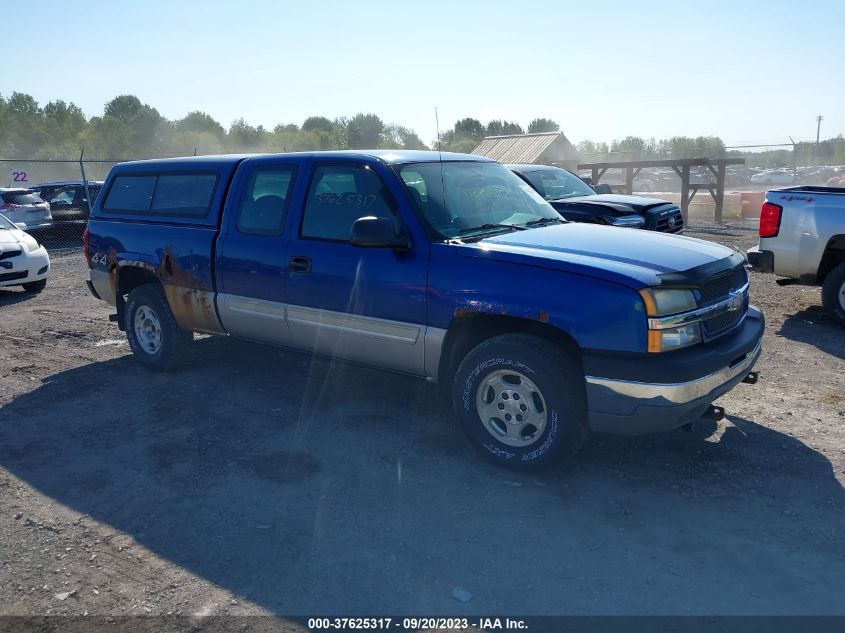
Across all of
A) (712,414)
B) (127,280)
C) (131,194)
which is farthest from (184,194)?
(712,414)

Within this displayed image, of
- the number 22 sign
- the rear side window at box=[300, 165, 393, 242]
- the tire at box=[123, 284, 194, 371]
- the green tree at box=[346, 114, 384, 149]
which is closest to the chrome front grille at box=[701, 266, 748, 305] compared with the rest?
the rear side window at box=[300, 165, 393, 242]

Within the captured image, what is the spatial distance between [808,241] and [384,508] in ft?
19.9

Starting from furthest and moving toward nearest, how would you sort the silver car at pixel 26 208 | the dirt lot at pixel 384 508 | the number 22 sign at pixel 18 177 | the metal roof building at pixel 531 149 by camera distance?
1. the metal roof building at pixel 531 149
2. the number 22 sign at pixel 18 177
3. the silver car at pixel 26 208
4. the dirt lot at pixel 384 508

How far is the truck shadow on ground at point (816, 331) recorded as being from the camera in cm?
697

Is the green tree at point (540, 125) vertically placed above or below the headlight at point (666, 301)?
above

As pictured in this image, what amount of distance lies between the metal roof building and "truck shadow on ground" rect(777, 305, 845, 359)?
63.8 ft

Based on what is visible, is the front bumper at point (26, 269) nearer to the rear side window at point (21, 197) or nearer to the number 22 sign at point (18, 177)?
the rear side window at point (21, 197)

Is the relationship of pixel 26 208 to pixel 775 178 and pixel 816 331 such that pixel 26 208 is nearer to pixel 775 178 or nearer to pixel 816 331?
pixel 816 331

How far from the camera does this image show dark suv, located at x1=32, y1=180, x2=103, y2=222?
19.0m

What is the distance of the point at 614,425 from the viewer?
12.9ft

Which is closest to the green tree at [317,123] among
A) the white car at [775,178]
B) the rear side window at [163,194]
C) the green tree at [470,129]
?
the green tree at [470,129]

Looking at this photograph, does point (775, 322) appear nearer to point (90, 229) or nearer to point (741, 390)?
point (741, 390)

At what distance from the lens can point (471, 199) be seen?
5055 millimetres

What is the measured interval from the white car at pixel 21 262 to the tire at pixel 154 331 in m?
4.96
